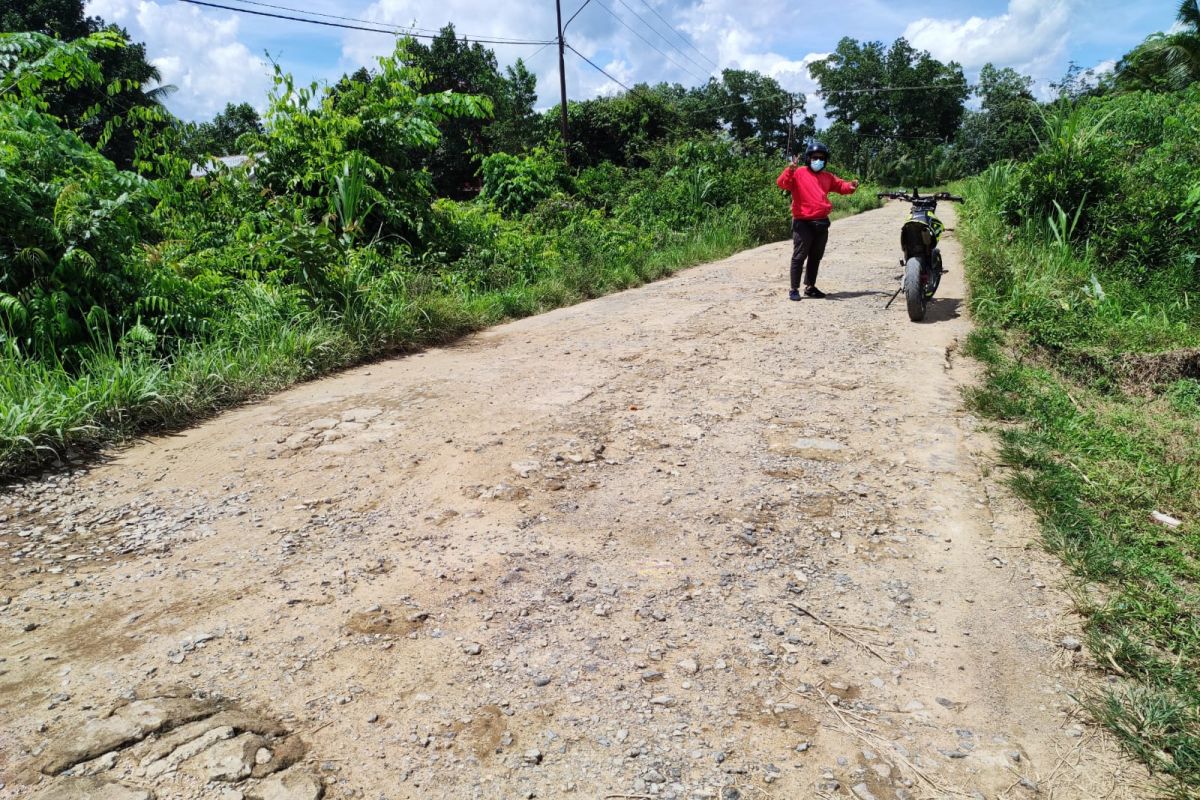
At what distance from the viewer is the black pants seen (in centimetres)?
710

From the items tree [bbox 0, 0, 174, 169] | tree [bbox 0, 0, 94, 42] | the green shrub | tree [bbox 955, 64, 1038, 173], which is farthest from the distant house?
tree [bbox 955, 64, 1038, 173]

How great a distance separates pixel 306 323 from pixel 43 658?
3.81 m

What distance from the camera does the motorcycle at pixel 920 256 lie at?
6.29 metres

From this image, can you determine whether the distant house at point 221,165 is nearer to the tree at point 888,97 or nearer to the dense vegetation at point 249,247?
the dense vegetation at point 249,247

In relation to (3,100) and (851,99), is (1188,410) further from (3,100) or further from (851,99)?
(851,99)

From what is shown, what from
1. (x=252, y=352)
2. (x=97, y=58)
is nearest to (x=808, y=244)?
(x=252, y=352)

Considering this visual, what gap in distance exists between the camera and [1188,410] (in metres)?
4.22

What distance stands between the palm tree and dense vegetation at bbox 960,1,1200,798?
54.8 ft

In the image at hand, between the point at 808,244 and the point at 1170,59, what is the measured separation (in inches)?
959

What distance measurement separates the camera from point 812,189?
22.9 feet

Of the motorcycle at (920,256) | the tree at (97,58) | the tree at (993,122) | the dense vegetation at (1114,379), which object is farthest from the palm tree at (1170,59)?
the tree at (97,58)

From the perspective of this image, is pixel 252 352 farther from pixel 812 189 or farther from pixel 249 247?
pixel 812 189

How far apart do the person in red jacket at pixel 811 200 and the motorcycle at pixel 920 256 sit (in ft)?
1.96

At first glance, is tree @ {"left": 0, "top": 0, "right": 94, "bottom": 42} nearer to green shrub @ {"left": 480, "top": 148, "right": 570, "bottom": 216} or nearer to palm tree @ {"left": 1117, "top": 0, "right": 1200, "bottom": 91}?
green shrub @ {"left": 480, "top": 148, "right": 570, "bottom": 216}
